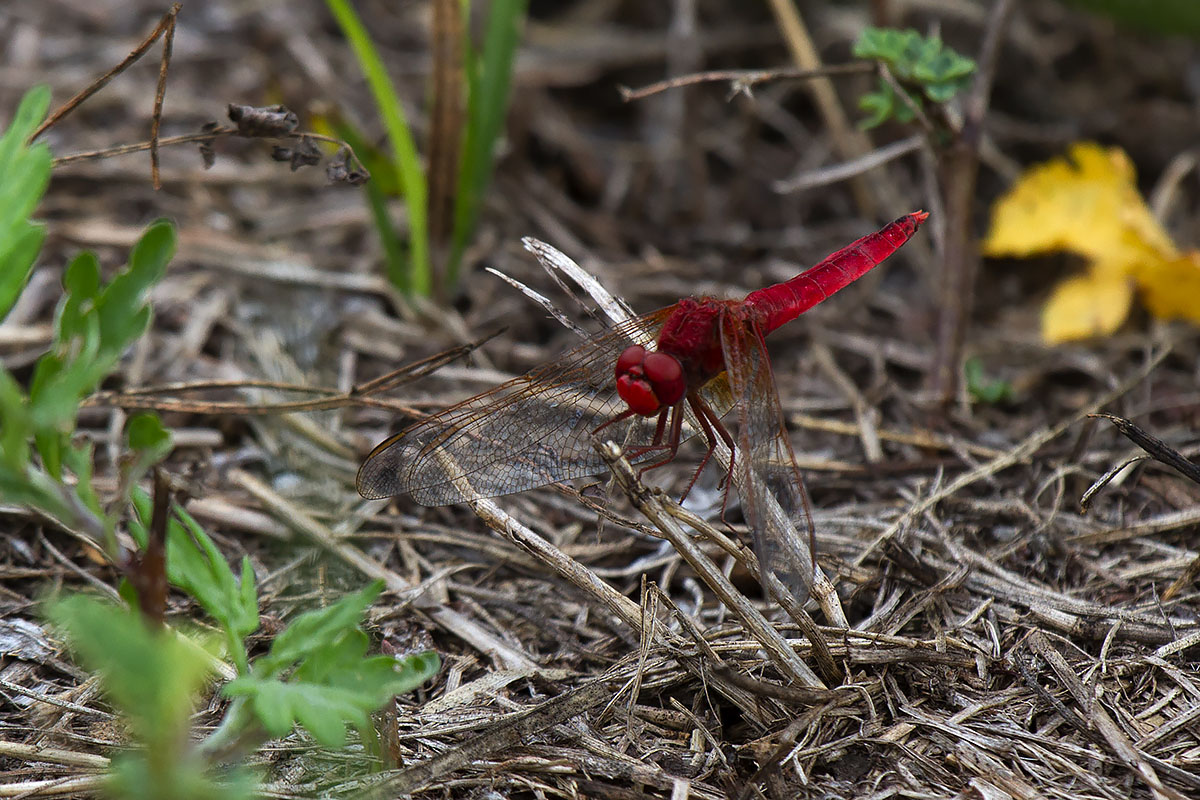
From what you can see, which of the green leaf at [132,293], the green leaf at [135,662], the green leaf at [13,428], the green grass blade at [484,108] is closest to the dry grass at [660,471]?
the green grass blade at [484,108]

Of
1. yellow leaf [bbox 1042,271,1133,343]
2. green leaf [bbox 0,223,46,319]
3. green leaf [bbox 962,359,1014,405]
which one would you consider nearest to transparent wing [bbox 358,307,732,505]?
green leaf [bbox 0,223,46,319]

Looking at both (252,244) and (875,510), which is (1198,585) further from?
(252,244)

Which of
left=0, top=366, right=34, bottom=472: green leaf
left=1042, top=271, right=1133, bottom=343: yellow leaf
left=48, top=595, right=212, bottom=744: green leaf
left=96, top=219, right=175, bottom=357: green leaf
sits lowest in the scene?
left=1042, top=271, right=1133, bottom=343: yellow leaf

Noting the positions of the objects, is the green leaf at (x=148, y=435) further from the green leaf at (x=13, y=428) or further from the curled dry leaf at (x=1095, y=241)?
the curled dry leaf at (x=1095, y=241)

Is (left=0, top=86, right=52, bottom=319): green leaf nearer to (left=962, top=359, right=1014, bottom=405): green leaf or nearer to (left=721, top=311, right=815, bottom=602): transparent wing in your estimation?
(left=721, top=311, right=815, bottom=602): transparent wing

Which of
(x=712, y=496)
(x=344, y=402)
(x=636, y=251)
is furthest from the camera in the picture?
(x=636, y=251)

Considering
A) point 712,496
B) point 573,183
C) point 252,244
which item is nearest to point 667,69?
point 573,183
